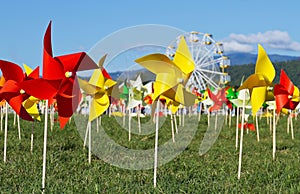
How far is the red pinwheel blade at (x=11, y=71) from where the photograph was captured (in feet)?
16.4

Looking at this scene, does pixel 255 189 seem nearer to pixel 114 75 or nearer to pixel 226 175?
pixel 226 175

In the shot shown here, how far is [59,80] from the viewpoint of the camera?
408 cm

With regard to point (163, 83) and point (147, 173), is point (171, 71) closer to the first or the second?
Answer: point (163, 83)

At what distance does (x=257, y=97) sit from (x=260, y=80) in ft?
0.88

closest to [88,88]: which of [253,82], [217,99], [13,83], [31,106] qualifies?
[13,83]

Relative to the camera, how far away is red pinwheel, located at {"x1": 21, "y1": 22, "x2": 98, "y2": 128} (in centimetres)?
394

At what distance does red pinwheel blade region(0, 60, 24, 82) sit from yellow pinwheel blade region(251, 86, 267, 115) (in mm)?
2434

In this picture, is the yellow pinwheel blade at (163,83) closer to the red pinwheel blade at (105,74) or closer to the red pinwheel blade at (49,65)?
the red pinwheel blade at (49,65)

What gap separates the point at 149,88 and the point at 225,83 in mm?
16102

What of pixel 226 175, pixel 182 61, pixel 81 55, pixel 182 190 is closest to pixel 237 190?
pixel 182 190

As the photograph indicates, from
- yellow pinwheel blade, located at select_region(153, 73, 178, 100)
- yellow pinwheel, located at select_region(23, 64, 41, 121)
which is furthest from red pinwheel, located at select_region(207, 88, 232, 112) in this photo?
yellow pinwheel blade, located at select_region(153, 73, 178, 100)

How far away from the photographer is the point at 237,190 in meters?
4.07

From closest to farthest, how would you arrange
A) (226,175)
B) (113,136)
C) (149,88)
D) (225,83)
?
1. (226,175)
2. (113,136)
3. (149,88)
4. (225,83)

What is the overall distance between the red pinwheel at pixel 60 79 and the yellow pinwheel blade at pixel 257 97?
Result: 72.3 inches
